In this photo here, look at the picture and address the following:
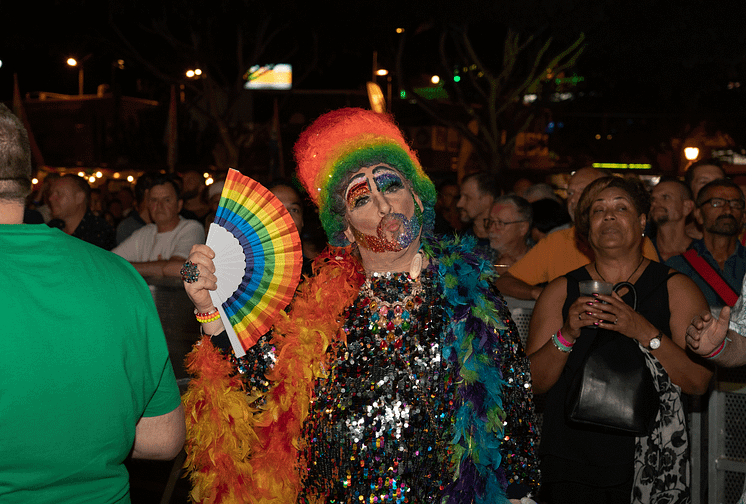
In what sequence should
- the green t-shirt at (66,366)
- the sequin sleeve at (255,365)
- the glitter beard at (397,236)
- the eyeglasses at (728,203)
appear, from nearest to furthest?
the green t-shirt at (66,366), the glitter beard at (397,236), the sequin sleeve at (255,365), the eyeglasses at (728,203)

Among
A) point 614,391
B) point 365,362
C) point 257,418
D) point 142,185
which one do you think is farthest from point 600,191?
point 142,185

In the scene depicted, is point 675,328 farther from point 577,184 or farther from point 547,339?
point 577,184

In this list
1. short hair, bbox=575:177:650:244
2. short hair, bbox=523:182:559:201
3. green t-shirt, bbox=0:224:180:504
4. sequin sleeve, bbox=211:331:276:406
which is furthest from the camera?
short hair, bbox=523:182:559:201

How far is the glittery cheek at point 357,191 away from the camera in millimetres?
2428

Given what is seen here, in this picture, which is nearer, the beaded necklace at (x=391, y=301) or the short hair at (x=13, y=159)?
the short hair at (x=13, y=159)

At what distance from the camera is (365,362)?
92.0 inches

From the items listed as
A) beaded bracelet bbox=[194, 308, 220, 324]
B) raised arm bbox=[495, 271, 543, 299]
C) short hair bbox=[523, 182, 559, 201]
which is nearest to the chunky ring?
beaded bracelet bbox=[194, 308, 220, 324]

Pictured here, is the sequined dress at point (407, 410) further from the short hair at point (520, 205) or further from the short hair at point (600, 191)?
the short hair at point (520, 205)

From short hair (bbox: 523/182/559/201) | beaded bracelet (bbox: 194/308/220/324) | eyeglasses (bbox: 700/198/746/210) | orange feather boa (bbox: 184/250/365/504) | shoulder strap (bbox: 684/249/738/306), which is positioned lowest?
orange feather boa (bbox: 184/250/365/504)

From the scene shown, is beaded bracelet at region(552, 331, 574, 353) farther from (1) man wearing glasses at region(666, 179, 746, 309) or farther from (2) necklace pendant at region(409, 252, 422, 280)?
(1) man wearing glasses at region(666, 179, 746, 309)

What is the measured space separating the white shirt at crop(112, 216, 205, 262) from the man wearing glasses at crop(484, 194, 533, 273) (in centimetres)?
217

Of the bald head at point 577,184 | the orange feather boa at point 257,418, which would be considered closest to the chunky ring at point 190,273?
the orange feather boa at point 257,418

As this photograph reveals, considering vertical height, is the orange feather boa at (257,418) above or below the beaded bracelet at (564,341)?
below

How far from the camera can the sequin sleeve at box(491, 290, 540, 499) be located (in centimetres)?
221
